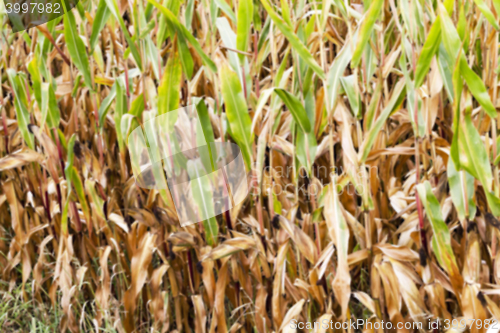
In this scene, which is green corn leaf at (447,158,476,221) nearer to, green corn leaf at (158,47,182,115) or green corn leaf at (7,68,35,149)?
green corn leaf at (158,47,182,115)

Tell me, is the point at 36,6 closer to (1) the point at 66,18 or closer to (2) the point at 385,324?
(1) the point at 66,18

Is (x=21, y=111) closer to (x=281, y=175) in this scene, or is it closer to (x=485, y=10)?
(x=281, y=175)

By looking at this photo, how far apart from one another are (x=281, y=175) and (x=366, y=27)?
507mm

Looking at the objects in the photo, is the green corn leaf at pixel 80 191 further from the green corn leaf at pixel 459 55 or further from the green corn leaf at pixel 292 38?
the green corn leaf at pixel 459 55

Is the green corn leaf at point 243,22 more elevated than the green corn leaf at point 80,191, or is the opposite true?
the green corn leaf at point 243,22

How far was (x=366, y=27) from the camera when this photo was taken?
948mm

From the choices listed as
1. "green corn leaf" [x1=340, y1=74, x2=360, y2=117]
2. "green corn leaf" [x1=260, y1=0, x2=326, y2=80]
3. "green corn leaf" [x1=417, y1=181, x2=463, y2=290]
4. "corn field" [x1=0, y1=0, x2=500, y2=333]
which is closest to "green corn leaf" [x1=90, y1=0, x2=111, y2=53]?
"corn field" [x1=0, y1=0, x2=500, y2=333]

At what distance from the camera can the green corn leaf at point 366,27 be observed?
0.93 m

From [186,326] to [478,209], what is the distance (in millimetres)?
929

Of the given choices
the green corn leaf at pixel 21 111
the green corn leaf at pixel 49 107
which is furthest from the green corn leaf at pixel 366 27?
the green corn leaf at pixel 21 111

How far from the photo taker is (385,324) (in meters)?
1.20

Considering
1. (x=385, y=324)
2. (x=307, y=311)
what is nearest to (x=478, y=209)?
(x=385, y=324)

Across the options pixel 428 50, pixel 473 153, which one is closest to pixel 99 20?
pixel 428 50

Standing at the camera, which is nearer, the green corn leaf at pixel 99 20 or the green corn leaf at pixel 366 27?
the green corn leaf at pixel 366 27
